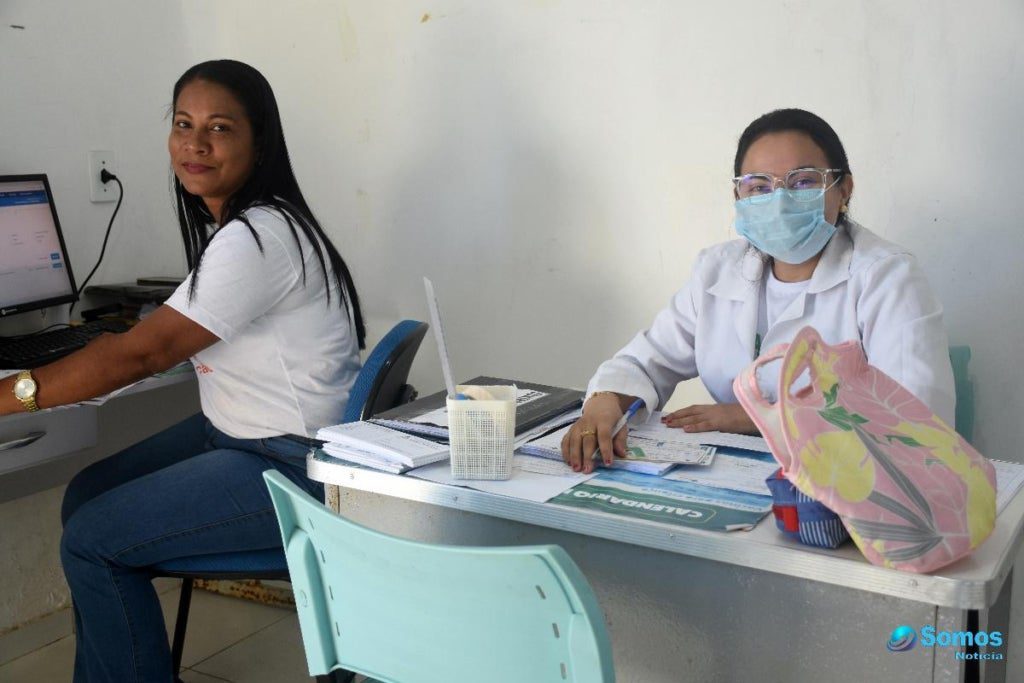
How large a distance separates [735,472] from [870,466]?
0.33 m

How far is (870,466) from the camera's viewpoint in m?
0.98

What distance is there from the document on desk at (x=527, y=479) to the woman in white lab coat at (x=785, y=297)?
13cm

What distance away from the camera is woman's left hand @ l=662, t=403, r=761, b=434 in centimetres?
155

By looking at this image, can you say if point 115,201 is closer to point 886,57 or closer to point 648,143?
point 648,143

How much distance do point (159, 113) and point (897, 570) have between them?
7.76ft

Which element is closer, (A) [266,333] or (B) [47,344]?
(A) [266,333]

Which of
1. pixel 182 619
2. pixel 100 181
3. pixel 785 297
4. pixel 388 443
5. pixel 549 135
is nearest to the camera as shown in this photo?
pixel 388 443

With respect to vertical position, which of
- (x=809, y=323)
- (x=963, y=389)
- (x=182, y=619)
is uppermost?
(x=809, y=323)

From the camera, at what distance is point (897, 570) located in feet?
3.18

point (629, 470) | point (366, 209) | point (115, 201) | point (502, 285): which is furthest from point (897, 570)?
point (115, 201)

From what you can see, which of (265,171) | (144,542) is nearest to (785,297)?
(265,171)

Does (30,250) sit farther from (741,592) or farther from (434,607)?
(741,592)

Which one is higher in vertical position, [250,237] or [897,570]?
[250,237]

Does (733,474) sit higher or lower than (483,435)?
lower
